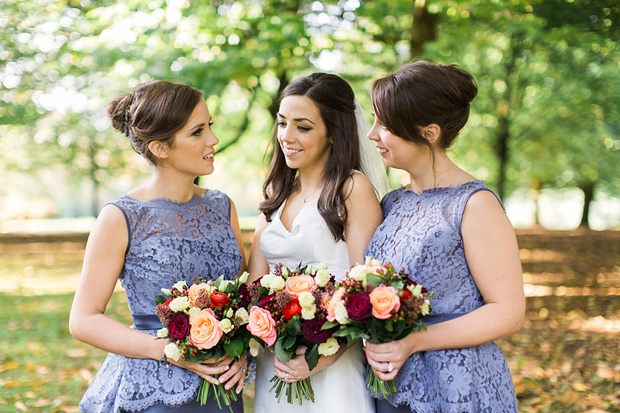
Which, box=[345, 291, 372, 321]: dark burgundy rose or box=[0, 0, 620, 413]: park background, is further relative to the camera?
box=[0, 0, 620, 413]: park background

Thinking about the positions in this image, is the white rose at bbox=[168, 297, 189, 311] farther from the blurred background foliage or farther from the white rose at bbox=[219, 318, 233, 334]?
the blurred background foliage

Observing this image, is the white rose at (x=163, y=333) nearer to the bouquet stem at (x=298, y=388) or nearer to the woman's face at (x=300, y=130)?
the bouquet stem at (x=298, y=388)

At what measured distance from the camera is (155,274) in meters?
3.39

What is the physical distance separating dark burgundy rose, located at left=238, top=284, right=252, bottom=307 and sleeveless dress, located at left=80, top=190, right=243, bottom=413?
1.31 feet

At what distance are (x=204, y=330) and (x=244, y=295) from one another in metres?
0.31

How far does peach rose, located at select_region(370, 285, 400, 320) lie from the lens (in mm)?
2693

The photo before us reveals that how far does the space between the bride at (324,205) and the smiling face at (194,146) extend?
18.1 inches

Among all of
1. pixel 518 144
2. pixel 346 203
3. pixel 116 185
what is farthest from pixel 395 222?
pixel 116 185

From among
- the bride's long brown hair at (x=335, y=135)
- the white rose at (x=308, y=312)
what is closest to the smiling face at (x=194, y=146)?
the bride's long brown hair at (x=335, y=135)

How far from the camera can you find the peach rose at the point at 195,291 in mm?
3037

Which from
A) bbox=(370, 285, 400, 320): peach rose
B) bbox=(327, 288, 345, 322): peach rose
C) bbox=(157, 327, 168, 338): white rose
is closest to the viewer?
bbox=(370, 285, 400, 320): peach rose

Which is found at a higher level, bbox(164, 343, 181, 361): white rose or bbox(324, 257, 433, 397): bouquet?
bbox(324, 257, 433, 397): bouquet

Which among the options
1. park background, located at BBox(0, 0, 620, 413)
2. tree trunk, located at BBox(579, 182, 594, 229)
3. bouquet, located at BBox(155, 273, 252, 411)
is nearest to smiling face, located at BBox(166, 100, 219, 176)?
bouquet, located at BBox(155, 273, 252, 411)

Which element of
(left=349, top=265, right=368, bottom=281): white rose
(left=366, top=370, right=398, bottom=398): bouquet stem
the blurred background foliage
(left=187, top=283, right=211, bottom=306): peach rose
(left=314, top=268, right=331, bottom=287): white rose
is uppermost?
the blurred background foliage
